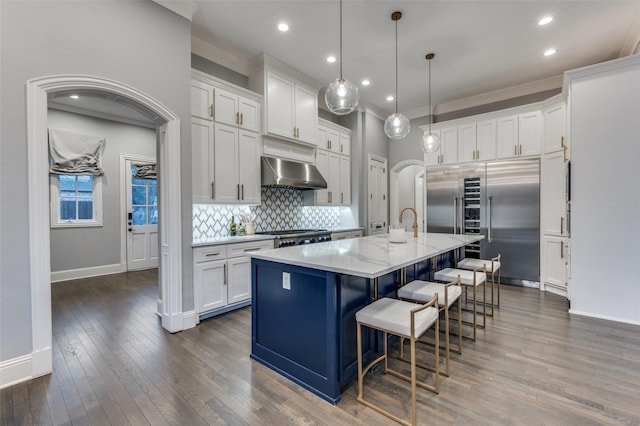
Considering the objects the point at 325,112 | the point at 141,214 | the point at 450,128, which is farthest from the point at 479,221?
the point at 141,214

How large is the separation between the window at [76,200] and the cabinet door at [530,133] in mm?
7791

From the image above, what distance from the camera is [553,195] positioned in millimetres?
4438

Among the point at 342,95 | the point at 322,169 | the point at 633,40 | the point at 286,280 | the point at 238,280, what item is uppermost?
the point at 633,40

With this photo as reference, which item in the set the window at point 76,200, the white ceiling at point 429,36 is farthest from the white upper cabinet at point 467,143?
the window at point 76,200

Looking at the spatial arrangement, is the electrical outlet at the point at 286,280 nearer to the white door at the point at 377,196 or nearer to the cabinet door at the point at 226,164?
the cabinet door at the point at 226,164

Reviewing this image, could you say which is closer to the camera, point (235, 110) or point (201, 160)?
point (201, 160)

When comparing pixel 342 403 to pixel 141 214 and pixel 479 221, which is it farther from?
pixel 141 214

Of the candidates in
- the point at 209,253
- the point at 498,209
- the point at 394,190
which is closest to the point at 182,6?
the point at 209,253

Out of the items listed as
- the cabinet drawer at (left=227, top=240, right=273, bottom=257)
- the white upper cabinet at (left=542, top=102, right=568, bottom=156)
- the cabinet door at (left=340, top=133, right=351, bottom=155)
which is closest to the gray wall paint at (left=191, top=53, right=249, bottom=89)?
the cabinet door at (left=340, top=133, right=351, bottom=155)

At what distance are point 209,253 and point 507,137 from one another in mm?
5069

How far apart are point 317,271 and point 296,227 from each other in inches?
132

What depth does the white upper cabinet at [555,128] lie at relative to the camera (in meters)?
4.20

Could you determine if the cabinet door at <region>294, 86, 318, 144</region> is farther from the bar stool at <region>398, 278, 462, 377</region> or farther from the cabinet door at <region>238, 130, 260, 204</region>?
the bar stool at <region>398, 278, 462, 377</region>

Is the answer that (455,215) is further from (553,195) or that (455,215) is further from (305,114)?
(305,114)
